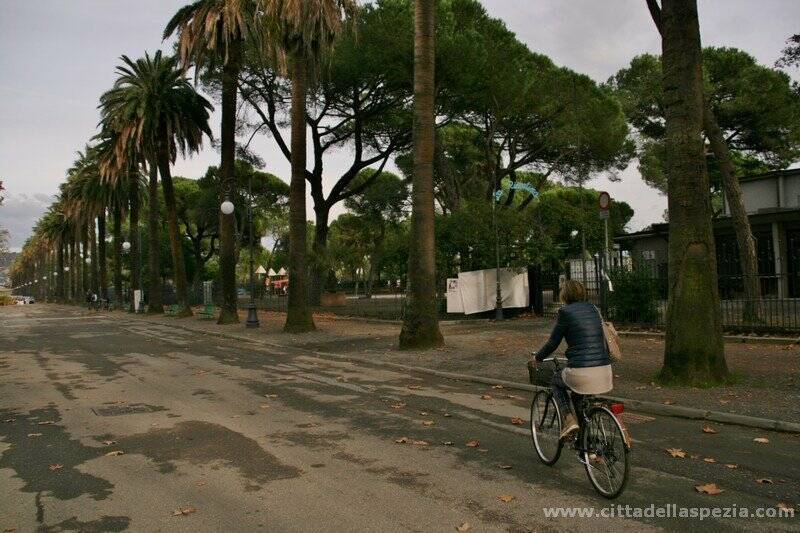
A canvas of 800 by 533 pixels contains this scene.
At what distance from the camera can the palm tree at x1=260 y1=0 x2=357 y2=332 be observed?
19.3 meters

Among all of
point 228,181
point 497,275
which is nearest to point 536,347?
point 497,275

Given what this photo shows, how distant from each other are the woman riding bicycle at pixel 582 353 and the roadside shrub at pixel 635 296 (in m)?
12.2

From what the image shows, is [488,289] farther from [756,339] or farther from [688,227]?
[688,227]

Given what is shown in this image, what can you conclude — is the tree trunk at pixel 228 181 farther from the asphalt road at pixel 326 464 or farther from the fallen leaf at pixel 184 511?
the fallen leaf at pixel 184 511

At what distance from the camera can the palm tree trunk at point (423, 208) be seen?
47.5 ft

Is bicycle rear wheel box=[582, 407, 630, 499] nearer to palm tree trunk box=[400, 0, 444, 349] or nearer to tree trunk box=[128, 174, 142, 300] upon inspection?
palm tree trunk box=[400, 0, 444, 349]

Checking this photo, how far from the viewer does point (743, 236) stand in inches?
637

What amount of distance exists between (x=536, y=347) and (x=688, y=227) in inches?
234

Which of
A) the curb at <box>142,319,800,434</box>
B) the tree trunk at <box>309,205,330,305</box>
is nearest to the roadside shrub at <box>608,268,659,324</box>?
the curb at <box>142,319,800,434</box>

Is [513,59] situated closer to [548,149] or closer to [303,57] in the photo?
[548,149]

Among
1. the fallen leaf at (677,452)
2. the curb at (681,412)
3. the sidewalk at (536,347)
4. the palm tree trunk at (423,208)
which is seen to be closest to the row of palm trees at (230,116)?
the palm tree trunk at (423,208)

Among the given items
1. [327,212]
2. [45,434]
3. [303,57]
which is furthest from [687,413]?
[327,212]

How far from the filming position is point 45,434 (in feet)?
23.3

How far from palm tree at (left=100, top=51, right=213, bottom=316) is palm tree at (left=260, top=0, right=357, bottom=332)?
15.8 m
